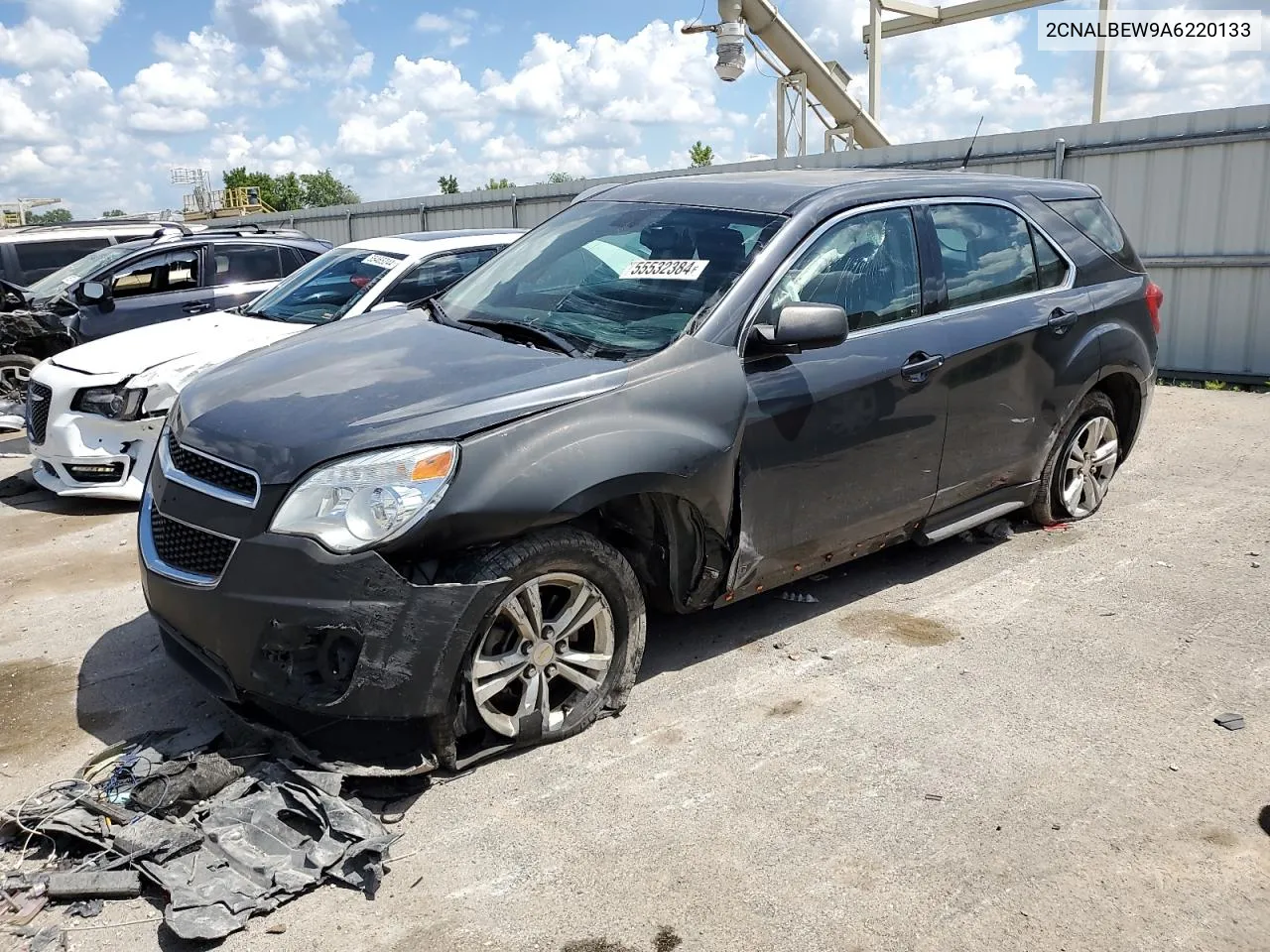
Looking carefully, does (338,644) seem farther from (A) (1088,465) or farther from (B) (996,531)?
(A) (1088,465)

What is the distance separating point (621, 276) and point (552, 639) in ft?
5.21

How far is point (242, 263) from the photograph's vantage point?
33.1 feet

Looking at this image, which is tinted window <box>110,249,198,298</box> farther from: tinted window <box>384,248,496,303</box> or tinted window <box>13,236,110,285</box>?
tinted window <box>13,236,110,285</box>

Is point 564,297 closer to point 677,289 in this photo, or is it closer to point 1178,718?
point 677,289

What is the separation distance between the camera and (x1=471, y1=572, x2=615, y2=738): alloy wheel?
348 centimetres

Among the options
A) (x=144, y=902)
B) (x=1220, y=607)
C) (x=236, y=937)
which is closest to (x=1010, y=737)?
(x=1220, y=607)

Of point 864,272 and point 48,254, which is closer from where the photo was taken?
point 864,272

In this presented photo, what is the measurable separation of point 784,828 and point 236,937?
5.16ft

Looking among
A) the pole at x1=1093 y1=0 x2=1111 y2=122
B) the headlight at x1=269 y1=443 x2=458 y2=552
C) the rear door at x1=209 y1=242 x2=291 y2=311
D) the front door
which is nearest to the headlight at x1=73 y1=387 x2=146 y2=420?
the rear door at x1=209 y1=242 x2=291 y2=311

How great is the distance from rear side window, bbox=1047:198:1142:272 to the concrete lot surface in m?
1.65

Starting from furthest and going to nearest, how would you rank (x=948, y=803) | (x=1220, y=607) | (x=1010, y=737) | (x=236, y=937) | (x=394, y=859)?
(x=1220, y=607) → (x=1010, y=737) → (x=948, y=803) → (x=394, y=859) → (x=236, y=937)

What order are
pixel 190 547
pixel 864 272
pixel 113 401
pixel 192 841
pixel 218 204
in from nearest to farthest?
pixel 192 841 → pixel 190 547 → pixel 864 272 → pixel 113 401 → pixel 218 204

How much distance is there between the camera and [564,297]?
4.42 m

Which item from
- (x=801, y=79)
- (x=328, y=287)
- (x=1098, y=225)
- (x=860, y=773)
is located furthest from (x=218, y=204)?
(x=860, y=773)
